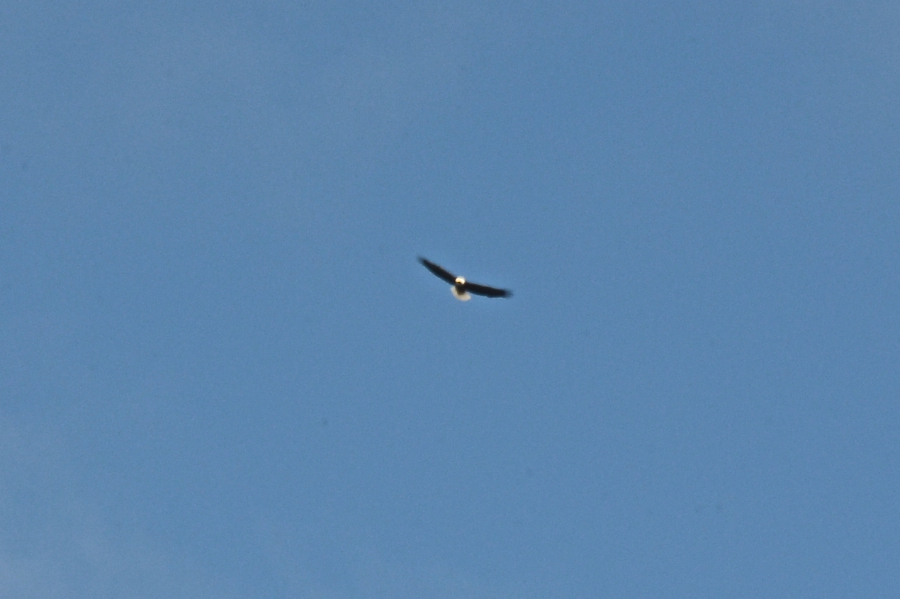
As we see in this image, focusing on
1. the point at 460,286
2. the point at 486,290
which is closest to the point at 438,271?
the point at 460,286

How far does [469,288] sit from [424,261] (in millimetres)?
2051

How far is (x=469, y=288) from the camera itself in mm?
53750

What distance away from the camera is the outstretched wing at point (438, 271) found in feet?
177

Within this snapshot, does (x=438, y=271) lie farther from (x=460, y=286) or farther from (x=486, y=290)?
(x=486, y=290)

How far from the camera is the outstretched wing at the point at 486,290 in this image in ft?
174

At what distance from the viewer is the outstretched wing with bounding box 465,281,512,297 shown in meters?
53.0

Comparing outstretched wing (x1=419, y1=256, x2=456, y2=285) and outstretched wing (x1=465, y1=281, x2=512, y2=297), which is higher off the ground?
outstretched wing (x1=419, y1=256, x2=456, y2=285)

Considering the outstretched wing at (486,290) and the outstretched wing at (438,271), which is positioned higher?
the outstretched wing at (438,271)

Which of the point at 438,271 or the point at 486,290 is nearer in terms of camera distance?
the point at 486,290

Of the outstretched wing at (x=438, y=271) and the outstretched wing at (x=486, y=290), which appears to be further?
the outstretched wing at (x=438, y=271)

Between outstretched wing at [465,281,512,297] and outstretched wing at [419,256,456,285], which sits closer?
outstretched wing at [465,281,512,297]

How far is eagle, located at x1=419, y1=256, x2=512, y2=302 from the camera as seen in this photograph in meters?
53.3

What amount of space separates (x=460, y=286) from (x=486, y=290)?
3.91 feet

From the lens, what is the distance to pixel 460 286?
53938mm
